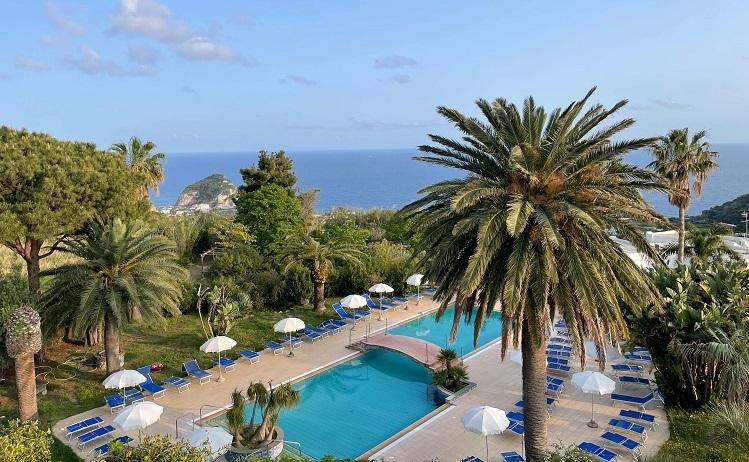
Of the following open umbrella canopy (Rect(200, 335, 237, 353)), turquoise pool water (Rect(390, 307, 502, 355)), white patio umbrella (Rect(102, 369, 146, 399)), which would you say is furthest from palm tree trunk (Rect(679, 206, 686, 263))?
white patio umbrella (Rect(102, 369, 146, 399))

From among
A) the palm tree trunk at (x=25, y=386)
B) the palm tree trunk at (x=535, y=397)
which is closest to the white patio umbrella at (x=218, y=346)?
the palm tree trunk at (x=25, y=386)

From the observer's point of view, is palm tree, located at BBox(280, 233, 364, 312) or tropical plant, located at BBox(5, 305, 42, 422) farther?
palm tree, located at BBox(280, 233, 364, 312)

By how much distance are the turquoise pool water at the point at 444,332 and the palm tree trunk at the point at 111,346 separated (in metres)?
10.9

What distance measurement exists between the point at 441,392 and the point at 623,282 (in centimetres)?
754

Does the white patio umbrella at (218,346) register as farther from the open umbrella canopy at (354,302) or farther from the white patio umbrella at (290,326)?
the open umbrella canopy at (354,302)

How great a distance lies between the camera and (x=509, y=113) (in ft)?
35.9

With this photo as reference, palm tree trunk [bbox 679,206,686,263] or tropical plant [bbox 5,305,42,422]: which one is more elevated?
palm tree trunk [bbox 679,206,686,263]

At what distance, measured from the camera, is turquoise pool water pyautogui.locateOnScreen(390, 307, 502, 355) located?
2149 cm

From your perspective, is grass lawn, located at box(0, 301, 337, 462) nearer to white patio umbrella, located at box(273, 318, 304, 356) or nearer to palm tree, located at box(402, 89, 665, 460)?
white patio umbrella, located at box(273, 318, 304, 356)

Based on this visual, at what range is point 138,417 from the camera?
41.7ft

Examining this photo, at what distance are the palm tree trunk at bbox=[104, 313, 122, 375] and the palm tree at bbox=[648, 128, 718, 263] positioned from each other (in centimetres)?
2181

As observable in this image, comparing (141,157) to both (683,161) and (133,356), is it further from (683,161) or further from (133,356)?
(683,161)

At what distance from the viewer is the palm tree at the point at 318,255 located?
79.1 feet

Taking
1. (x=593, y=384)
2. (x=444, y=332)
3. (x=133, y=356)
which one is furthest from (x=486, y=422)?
(x=133, y=356)
